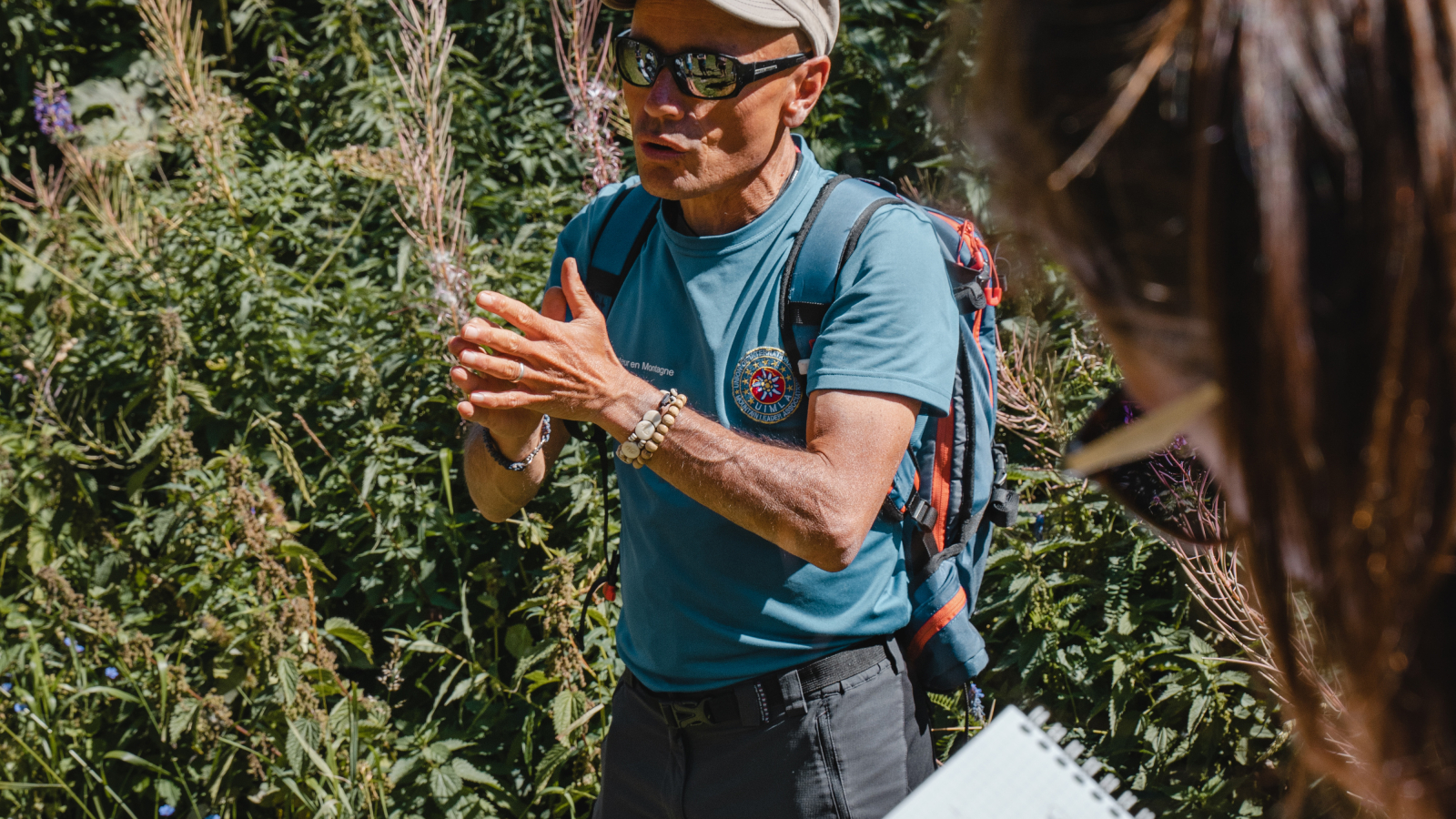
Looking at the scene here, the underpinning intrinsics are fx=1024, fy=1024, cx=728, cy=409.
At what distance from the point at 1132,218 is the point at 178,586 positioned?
144 inches

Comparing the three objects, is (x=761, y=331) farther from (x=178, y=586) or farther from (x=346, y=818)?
(x=178, y=586)

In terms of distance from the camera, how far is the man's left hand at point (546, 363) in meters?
1.76

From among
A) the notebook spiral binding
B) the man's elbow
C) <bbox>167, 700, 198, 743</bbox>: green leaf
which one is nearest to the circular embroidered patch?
the man's elbow

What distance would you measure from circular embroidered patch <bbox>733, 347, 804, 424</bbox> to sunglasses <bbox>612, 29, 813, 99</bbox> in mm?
544

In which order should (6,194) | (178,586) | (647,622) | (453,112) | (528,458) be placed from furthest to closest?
(6,194) < (453,112) < (178,586) < (528,458) < (647,622)

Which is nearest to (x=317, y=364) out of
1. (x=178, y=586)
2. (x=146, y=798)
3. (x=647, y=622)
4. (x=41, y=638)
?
(x=178, y=586)

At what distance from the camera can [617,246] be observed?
2.23 meters

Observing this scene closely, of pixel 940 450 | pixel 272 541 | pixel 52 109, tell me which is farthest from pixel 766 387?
pixel 52 109

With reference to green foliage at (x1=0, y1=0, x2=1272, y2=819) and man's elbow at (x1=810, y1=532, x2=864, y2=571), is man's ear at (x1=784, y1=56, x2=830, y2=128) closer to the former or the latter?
green foliage at (x1=0, y1=0, x2=1272, y2=819)

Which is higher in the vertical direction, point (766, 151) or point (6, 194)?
point (766, 151)

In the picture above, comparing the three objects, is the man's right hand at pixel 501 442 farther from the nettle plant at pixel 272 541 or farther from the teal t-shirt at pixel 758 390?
the nettle plant at pixel 272 541

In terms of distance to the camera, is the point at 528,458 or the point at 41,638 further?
the point at 41,638

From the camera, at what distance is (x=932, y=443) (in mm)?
2021

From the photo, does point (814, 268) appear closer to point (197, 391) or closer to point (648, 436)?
point (648, 436)
